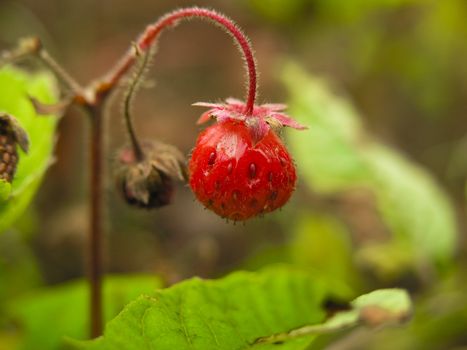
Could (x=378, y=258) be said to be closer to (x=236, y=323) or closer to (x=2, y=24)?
(x=236, y=323)

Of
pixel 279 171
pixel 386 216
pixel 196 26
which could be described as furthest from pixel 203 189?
pixel 196 26

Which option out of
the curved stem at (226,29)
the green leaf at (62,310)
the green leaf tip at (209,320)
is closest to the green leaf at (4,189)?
the green leaf tip at (209,320)

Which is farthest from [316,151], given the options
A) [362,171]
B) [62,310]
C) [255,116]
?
[255,116]

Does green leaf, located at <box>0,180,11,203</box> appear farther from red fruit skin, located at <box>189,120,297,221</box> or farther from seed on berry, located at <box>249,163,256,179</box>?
seed on berry, located at <box>249,163,256,179</box>

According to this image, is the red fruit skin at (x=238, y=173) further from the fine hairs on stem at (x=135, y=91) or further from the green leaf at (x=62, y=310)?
the green leaf at (x=62, y=310)

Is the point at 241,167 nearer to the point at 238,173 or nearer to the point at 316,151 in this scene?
the point at 238,173
